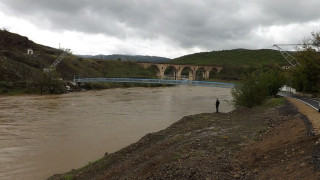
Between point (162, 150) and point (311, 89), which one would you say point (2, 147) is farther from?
point (311, 89)

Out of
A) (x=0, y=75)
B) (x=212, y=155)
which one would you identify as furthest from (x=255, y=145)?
(x=0, y=75)

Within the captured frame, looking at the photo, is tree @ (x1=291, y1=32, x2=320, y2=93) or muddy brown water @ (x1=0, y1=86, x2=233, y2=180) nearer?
muddy brown water @ (x1=0, y1=86, x2=233, y2=180)

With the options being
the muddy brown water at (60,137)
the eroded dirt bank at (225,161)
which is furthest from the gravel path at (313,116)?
the muddy brown water at (60,137)

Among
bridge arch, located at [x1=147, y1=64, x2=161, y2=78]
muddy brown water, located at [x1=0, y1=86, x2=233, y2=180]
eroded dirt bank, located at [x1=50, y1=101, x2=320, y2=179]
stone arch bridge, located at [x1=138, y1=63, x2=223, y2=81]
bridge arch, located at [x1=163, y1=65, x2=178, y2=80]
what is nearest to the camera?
eroded dirt bank, located at [x1=50, y1=101, x2=320, y2=179]

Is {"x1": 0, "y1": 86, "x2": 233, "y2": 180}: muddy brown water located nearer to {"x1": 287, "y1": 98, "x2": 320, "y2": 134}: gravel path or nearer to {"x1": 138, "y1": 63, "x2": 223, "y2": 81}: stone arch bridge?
{"x1": 287, "y1": 98, "x2": 320, "y2": 134}: gravel path

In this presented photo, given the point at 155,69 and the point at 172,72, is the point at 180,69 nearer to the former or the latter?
the point at 155,69

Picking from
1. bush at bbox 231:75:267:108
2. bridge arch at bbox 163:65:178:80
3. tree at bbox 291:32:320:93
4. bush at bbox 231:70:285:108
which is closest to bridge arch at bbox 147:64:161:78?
bridge arch at bbox 163:65:178:80

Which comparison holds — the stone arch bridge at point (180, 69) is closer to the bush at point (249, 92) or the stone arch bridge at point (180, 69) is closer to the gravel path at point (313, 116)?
the bush at point (249, 92)

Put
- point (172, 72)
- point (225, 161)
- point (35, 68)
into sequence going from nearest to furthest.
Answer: point (225, 161) → point (35, 68) → point (172, 72)

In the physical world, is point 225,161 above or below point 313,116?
below

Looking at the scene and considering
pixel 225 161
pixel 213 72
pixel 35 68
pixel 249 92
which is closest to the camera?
pixel 225 161

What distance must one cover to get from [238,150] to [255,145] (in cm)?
88

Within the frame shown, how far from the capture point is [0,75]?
7125cm

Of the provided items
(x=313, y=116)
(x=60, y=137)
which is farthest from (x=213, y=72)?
(x=313, y=116)
